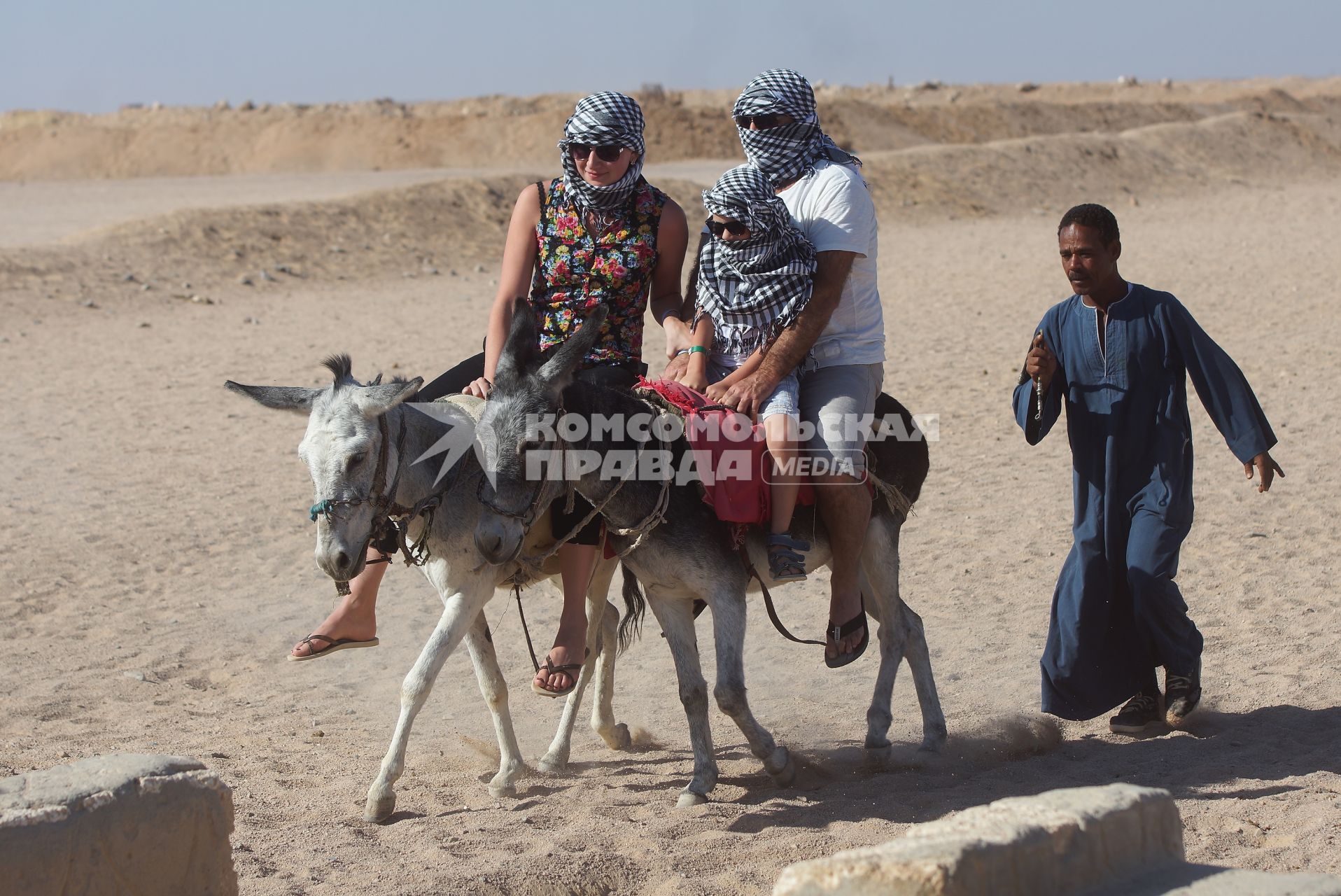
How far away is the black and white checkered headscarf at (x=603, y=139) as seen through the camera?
514 cm

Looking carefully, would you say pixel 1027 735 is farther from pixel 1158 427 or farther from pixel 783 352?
→ pixel 783 352

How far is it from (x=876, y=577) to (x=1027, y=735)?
93 cm

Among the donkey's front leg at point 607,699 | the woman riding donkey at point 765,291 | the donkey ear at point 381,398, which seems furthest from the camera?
the donkey's front leg at point 607,699

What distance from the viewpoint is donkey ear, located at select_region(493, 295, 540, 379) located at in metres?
4.46

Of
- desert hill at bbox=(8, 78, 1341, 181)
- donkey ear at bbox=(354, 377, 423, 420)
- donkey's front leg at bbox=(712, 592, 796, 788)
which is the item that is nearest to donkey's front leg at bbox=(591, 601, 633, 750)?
donkey's front leg at bbox=(712, 592, 796, 788)

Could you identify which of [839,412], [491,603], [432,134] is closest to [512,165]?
[432,134]

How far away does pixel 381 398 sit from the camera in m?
4.63

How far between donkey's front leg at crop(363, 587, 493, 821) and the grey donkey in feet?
1.31

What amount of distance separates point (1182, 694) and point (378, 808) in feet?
10.9

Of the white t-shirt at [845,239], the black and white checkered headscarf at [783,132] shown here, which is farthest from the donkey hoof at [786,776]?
the black and white checkered headscarf at [783,132]

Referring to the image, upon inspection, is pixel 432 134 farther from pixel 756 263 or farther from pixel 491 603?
pixel 756 263

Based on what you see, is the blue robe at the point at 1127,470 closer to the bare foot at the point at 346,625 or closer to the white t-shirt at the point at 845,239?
the white t-shirt at the point at 845,239

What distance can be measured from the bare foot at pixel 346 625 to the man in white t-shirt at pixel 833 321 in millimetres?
1773

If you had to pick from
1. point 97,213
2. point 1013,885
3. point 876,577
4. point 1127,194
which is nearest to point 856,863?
point 1013,885
